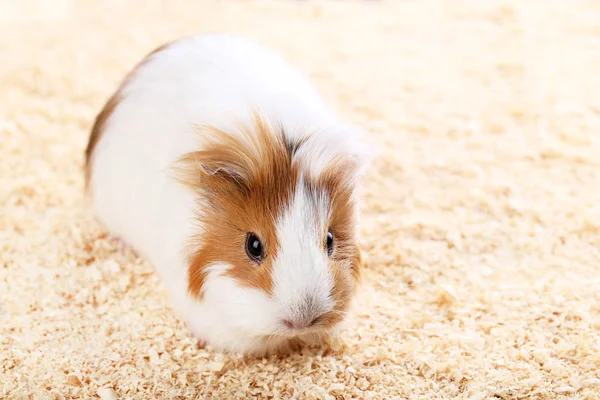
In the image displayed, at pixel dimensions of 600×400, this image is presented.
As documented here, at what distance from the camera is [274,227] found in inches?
95.1

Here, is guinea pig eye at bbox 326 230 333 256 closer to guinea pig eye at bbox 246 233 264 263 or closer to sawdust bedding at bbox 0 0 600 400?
guinea pig eye at bbox 246 233 264 263

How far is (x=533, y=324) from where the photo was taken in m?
2.86

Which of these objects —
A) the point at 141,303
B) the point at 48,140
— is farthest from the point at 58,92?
the point at 141,303

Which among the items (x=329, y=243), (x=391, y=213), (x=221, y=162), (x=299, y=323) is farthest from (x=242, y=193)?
(x=391, y=213)

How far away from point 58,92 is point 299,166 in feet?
8.65

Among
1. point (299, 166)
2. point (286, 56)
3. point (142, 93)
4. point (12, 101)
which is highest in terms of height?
point (299, 166)

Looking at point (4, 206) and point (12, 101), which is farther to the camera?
point (12, 101)

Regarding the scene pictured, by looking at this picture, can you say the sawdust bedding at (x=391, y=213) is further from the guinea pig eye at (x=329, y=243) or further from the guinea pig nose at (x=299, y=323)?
the guinea pig eye at (x=329, y=243)

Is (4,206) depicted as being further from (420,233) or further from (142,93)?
A: (420,233)

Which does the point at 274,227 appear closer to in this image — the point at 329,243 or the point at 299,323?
the point at 329,243

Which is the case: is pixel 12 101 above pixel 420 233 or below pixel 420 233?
below

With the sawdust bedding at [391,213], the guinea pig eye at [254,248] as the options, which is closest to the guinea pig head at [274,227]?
the guinea pig eye at [254,248]

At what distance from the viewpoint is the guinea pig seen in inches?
94.0

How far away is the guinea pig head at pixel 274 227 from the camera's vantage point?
2348 mm
